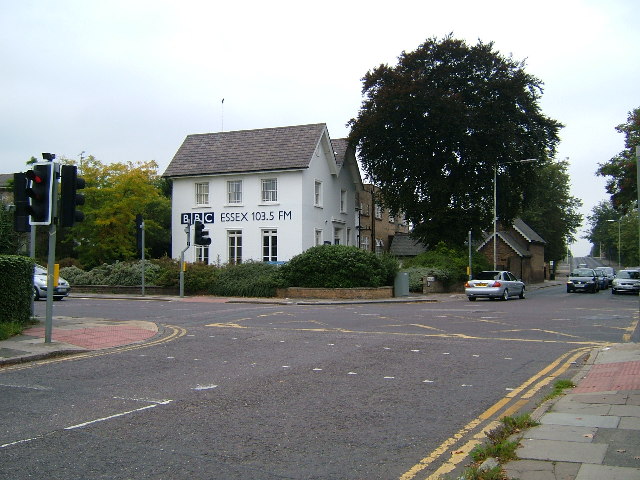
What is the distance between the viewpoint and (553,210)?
8012cm

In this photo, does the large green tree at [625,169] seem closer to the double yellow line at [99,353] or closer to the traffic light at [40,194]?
the double yellow line at [99,353]

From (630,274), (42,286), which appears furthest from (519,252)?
(42,286)

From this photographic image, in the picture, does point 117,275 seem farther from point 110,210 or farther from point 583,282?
point 583,282

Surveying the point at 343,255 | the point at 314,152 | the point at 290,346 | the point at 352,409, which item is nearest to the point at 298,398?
the point at 352,409

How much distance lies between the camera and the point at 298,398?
816 cm

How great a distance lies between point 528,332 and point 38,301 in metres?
19.6

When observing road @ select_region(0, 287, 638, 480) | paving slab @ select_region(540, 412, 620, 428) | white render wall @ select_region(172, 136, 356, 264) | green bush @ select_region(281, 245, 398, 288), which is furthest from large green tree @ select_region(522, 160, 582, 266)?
paving slab @ select_region(540, 412, 620, 428)

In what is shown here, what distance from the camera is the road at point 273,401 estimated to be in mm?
5586

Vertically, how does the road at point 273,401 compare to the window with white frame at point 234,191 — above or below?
below

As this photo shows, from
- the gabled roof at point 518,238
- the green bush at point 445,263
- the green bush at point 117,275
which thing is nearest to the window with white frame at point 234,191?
the green bush at point 117,275

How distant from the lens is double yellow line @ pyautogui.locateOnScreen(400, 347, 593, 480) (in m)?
5.44

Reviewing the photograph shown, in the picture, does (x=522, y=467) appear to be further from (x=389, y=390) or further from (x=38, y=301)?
(x=38, y=301)

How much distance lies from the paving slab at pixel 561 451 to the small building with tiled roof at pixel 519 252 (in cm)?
5120

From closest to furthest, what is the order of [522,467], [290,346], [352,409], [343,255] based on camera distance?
[522,467] < [352,409] < [290,346] < [343,255]
